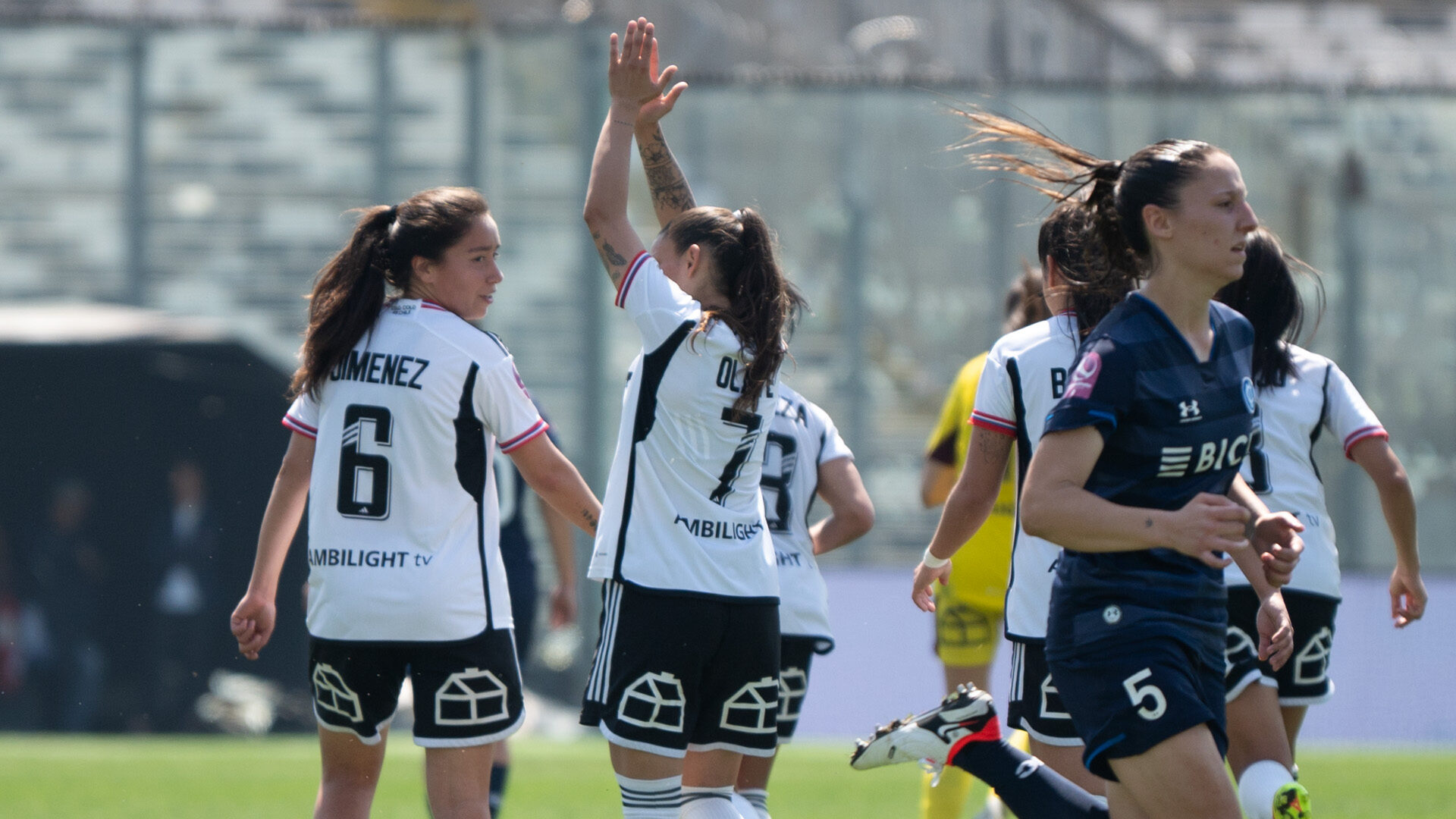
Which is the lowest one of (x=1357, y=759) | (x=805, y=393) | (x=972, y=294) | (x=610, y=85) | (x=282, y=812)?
(x=1357, y=759)

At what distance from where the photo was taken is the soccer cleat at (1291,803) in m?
4.35

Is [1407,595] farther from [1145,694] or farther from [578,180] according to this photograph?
[578,180]

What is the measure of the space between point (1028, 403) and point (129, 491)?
1151 cm

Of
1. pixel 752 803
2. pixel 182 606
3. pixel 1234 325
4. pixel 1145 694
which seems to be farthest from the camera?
pixel 182 606

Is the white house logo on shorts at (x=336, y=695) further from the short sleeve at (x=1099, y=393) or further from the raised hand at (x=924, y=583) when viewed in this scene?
the short sleeve at (x=1099, y=393)

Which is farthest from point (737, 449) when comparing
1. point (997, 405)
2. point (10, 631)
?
point (10, 631)

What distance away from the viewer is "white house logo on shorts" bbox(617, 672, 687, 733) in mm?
3912

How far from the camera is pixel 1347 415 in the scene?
4914mm

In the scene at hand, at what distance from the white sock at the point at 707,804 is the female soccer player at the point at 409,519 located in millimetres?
494

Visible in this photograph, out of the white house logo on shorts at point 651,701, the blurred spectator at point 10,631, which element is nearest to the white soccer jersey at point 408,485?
the white house logo on shorts at point 651,701

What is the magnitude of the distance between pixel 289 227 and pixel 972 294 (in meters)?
6.16

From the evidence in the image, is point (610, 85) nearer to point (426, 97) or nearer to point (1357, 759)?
point (1357, 759)

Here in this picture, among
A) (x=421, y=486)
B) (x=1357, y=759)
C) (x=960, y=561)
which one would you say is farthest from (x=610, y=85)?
(x=1357, y=759)

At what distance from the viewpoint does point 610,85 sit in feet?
14.1
